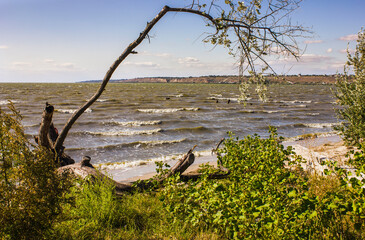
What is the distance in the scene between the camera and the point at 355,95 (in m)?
9.94

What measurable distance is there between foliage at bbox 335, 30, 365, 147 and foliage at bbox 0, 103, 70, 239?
10.2 m

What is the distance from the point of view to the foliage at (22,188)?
10.9 feet

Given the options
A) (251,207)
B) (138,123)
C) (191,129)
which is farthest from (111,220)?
(138,123)

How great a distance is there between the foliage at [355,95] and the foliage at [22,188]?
33.4 feet

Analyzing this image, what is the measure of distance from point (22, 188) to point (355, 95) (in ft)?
36.2

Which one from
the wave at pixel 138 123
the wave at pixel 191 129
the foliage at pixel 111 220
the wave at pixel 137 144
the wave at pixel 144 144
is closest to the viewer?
the foliage at pixel 111 220

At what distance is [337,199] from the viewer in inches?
124

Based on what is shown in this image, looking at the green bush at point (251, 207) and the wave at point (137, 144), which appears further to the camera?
the wave at point (137, 144)

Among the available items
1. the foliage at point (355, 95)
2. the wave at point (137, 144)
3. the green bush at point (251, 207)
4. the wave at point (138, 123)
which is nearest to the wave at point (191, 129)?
the wave at point (138, 123)

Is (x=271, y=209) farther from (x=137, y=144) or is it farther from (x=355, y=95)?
(x=137, y=144)

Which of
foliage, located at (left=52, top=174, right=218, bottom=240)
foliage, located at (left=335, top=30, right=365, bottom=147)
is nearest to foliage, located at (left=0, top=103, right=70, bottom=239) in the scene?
foliage, located at (left=52, top=174, right=218, bottom=240)

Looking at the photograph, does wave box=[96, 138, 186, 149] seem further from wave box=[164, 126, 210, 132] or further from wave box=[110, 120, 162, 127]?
wave box=[110, 120, 162, 127]

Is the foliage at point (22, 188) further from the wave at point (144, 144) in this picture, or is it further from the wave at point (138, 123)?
the wave at point (138, 123)

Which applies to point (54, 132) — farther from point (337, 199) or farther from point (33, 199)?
point (337, 199)
